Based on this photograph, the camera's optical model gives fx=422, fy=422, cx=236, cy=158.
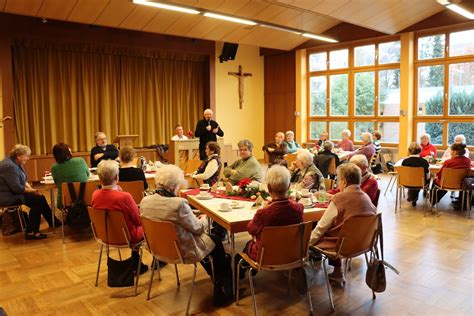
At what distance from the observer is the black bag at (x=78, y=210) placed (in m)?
4.94

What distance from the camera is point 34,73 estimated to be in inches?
362

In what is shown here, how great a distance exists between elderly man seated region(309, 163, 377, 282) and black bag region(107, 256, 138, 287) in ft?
5.40

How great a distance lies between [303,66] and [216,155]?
7843mm

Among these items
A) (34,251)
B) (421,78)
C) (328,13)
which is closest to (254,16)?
(328,13)

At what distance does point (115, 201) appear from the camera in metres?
3.60

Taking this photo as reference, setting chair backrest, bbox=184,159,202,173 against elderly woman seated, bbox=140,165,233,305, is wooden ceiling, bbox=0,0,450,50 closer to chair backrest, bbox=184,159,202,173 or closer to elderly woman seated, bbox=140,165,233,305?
chair backrest, bbox=184,159,202,173

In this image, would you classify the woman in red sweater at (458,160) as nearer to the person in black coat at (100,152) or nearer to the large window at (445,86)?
the large window at (445,86)

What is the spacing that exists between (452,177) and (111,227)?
4.84 metres

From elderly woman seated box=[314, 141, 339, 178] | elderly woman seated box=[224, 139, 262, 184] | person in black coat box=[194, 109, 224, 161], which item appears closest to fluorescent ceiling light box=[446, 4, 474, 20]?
elderly woman seated box=[314, 141, 339, 178]

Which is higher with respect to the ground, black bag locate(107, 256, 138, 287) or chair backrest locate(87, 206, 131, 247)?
chair backrest locate(87, 206, 131, 247)

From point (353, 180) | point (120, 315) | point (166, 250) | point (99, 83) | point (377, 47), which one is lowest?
point (120, 315)

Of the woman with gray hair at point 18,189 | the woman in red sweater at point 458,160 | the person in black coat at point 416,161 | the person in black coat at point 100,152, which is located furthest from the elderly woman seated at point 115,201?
the woman in red sweater at point 458,160

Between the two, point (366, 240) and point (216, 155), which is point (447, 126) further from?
point (366, 240)

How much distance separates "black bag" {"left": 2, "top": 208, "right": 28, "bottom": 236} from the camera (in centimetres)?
535
